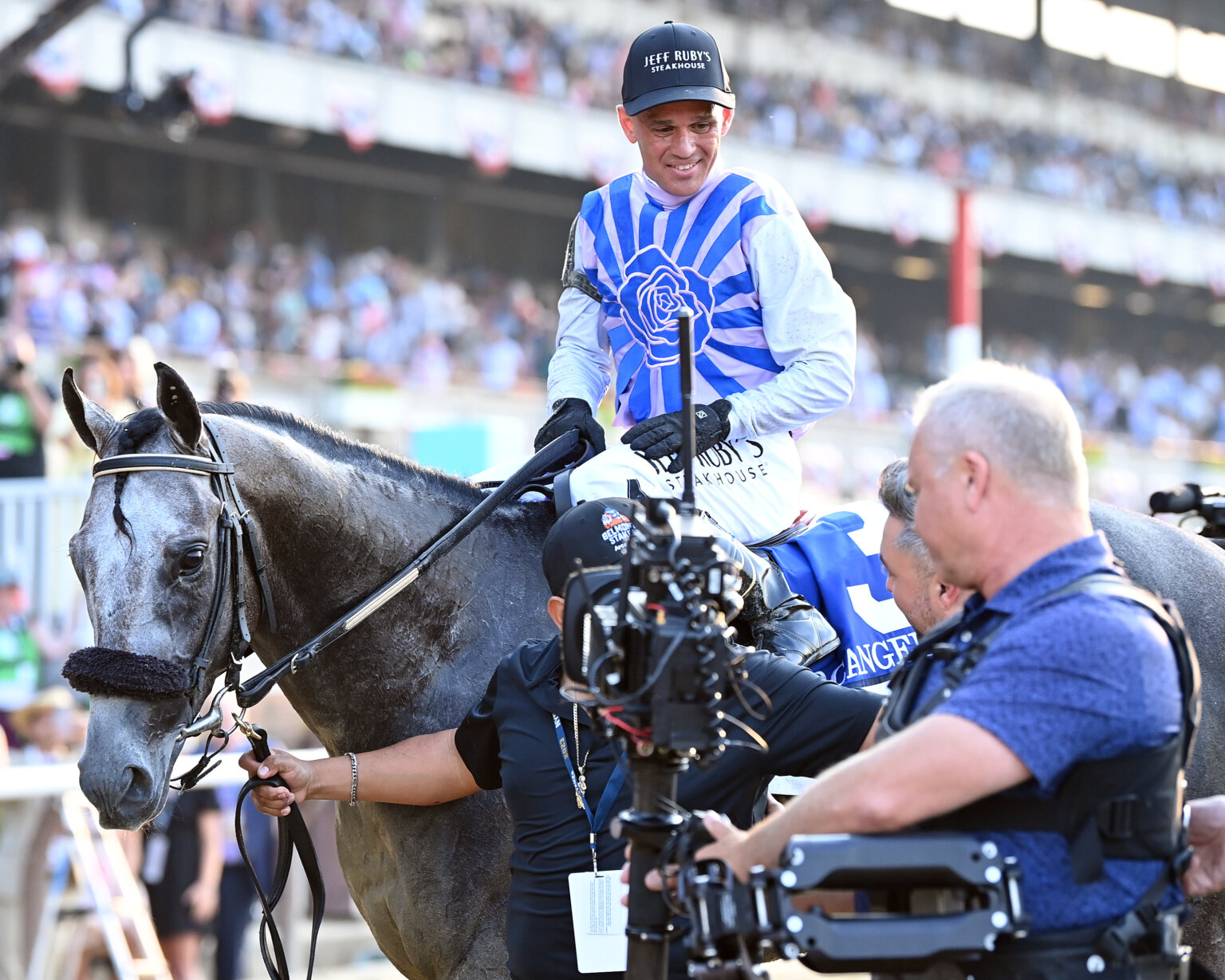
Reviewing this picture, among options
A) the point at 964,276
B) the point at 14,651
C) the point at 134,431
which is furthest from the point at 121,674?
the point at 964,276

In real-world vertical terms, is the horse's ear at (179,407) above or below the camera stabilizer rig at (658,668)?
above

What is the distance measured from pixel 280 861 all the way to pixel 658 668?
149 cm

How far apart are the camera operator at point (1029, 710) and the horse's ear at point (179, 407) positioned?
133 cm

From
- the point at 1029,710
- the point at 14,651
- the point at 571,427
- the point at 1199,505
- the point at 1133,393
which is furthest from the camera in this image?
the point at 1133,393

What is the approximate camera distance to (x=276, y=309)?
17344mm

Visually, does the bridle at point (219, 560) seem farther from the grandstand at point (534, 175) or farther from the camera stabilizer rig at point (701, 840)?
the grandstand at point (534, 175)

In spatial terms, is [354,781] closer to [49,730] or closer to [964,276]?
[49,730]

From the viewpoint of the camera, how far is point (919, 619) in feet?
8.55

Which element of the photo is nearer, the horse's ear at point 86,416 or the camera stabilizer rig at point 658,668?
the camera stabilizer rig at point 658,668

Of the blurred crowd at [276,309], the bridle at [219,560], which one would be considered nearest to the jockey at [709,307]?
the bridle at [219,560]

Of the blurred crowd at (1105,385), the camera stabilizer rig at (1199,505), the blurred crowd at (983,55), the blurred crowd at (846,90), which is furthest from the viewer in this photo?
the blurred crowd at (983,55)

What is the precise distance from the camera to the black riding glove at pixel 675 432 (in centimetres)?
298

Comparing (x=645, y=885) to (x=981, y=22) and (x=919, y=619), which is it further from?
(x=981, y=22)

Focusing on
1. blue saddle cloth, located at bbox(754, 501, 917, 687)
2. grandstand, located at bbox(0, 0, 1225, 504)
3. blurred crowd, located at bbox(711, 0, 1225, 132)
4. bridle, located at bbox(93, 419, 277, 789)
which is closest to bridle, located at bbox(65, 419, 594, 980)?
bridle, located at bbox(93, 419, 277, 789)
